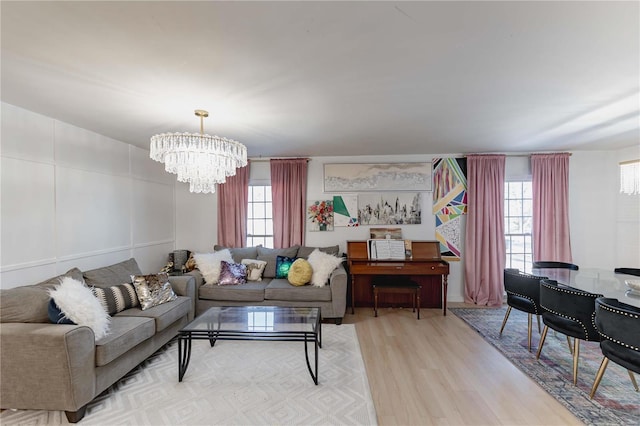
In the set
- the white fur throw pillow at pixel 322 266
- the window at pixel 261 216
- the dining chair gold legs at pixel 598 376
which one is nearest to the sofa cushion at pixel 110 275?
the window at pixel 261 216

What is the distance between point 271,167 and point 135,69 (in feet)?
9.41

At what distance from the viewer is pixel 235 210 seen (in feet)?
15.5

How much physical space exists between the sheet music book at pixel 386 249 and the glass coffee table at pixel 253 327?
1.63 meters

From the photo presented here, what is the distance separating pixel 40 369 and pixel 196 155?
6.05ft

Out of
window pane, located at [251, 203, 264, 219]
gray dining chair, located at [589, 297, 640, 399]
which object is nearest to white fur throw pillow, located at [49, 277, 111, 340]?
window pane, located at [251, 203, 264, 219]

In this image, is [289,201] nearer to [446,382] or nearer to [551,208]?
[446,382]

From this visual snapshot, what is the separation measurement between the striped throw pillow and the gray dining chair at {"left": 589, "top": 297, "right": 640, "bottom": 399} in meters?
4.11

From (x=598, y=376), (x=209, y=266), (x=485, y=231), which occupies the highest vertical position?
(x=485, y=231)

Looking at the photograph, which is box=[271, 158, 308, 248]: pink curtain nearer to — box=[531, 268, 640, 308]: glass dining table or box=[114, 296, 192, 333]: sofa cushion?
box=[114, 296, 192, 333]: sofa cushion

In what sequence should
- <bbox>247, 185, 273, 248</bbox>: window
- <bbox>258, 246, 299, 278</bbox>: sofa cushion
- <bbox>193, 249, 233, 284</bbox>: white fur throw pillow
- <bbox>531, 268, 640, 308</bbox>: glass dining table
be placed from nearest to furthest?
<bbox>531, 268, 640, 308</bbox>: glass dining table
<bbox>193, 249, 233, 284</bbox>: white fur throw pillow
<bbox>258, 246, 299, 278</bbox>: sofa cushion
<bbox>247, 185, 273, 248</bbox>: window

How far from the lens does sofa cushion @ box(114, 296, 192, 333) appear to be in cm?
266

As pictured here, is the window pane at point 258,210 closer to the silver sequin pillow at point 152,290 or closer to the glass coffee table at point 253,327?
the silver sequin pillow at point 152,290

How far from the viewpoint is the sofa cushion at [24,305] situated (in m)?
2.00


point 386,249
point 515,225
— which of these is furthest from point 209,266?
point 515,225
